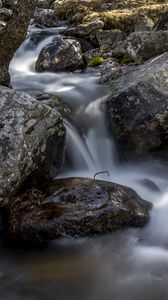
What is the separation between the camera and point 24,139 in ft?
19.3

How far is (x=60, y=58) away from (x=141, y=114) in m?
5.50

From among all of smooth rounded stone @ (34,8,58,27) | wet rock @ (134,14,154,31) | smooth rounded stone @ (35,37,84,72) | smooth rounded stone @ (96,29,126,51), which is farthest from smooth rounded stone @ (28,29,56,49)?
wet rock @ (134,14,154,31)

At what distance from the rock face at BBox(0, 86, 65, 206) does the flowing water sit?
0.68m

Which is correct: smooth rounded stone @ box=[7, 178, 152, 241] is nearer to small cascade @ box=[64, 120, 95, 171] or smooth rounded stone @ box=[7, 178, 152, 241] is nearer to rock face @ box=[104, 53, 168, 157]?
small cascade @ box=[64, 120, 95, 171]

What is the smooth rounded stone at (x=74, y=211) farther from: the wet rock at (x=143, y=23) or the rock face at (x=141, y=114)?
the wet rock at (x=143, y=23)

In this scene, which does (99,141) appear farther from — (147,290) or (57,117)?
(147,290)

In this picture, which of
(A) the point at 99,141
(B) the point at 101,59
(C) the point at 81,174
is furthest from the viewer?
(B) the point at 101,59

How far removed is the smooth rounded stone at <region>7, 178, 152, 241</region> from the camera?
17.5 ft

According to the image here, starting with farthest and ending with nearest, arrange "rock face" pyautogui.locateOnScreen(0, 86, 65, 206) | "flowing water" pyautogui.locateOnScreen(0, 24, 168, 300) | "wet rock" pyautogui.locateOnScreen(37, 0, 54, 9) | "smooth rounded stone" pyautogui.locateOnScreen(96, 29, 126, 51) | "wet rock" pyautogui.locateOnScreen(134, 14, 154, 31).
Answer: "wet rock" pyautogui.locateOnScreen(37, 0, 54, 9) → "wet rock" pyautogui.locateOnScreen(134, 14, 154, 31) → "smooth rounded stone" pyautogui.locateOnScreen(96, 29, 126, 51) → "rock face" pyautogui.locateOnScreen(0, 86, 65, 206) → "flowing water" pyautogui.locateOnScreen(0, 24, 168, 300)

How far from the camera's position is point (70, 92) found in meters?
9.23

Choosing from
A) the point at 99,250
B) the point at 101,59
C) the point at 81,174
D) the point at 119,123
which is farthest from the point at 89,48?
the point at 99,250

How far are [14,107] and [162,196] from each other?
2.75 meters

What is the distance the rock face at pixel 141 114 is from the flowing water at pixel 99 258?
407 millimetres

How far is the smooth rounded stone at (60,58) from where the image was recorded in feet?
40.2
